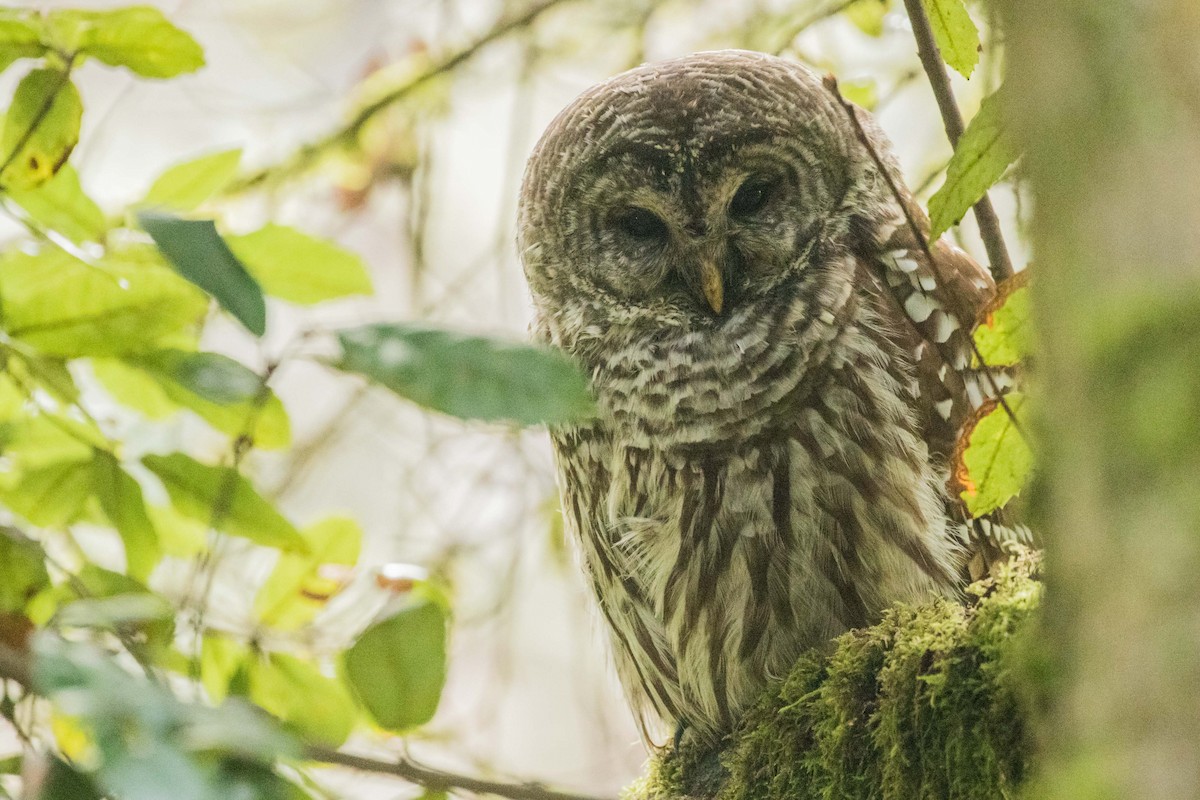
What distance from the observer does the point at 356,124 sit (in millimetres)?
4367

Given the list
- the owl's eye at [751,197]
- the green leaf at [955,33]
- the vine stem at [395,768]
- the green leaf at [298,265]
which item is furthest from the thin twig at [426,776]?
the owl's eye at [751,197]

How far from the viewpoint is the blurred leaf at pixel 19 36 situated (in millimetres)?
1634

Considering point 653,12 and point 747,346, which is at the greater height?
point 653,12

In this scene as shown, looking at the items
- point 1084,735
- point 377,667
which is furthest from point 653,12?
point 1084,735

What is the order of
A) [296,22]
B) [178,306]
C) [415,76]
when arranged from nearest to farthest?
[178,306], [415,76], [296,22]

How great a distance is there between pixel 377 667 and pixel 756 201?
154 cm

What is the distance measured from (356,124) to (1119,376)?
4035 mm

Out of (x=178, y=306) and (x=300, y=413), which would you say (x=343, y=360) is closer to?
(x=178, y=306)

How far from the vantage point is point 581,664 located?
15.8 feet

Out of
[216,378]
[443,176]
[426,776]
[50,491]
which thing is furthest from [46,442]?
[443,176]

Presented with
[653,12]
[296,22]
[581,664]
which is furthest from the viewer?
[296,22]

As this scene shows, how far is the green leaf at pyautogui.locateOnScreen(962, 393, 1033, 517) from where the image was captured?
1.50m

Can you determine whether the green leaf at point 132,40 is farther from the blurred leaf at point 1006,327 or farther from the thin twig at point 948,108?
the blurred leaf at point 1006,327

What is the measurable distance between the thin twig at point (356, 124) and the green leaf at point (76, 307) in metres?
2.57
